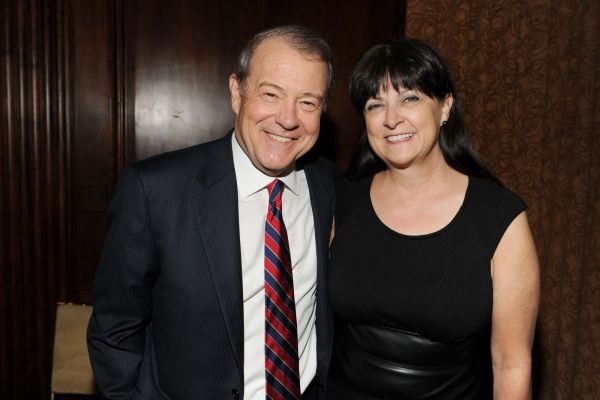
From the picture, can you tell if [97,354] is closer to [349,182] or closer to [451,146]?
[349,182]

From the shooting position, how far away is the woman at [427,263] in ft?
5.00

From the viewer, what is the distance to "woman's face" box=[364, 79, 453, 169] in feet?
5.28

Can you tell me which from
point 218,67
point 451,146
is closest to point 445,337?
point 451,146

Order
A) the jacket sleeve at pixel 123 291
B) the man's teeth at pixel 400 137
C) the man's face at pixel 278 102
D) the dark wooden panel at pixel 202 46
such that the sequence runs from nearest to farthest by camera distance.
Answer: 1. the jacket sleeve at pixel 123 291
2. the man's face at pixel 278 102
3. the man's teeth at pixel 400 137
4. the dark wooden panel at pixel 202 46

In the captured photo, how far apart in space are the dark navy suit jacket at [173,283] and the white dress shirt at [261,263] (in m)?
0.07

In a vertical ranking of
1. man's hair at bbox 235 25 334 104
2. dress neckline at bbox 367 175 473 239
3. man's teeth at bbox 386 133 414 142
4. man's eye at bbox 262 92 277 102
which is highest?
man's hair at bbox 235 25 334 104

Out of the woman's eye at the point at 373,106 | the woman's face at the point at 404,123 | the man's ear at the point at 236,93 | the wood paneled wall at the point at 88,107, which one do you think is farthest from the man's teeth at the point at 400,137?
the wood paneled wall at the point at 88,107

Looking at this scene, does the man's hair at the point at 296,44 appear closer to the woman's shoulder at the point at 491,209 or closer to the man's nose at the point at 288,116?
the man's nose at the point at 288,116

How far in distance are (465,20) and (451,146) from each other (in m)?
Result: 1.27

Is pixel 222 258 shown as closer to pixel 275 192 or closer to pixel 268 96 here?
pixel 275 192

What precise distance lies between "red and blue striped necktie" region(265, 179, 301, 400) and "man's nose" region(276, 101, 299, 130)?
0.80 feet

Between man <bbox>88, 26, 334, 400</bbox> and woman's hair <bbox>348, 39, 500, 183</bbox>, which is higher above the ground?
woman's hair <bbox>348, 39, 500, 183</bbox>

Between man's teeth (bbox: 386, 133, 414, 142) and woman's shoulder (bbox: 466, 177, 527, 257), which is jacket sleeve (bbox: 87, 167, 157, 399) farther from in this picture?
woman's shoulder (bbox: 466, 177, 527, 257)

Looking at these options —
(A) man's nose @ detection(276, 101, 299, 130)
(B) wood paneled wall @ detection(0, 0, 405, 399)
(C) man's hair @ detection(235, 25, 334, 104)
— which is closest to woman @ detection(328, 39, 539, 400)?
(C) man's hair @ detection(235, 25, 334, 104)
